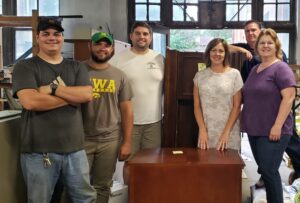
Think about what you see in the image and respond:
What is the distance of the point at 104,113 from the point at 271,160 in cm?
108

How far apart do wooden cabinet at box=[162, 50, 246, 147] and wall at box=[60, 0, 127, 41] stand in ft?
11.3

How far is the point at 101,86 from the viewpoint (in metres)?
2.43

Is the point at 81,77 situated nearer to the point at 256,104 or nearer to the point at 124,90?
the point at 124,90

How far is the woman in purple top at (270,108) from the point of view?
235 cm

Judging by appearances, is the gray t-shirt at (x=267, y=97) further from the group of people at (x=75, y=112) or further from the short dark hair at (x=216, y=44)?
the group of people at (x=75, y=112)

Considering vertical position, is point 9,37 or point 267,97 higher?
point 9,37

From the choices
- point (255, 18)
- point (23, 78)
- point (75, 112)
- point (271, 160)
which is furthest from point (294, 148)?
point (255, 18)

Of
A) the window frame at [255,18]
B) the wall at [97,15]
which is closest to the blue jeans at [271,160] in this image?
the wall at [97,15]

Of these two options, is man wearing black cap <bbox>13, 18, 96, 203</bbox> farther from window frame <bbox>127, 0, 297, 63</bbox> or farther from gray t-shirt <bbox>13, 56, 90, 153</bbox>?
window frame <bbox>127, 0, 297, 63</bbox>

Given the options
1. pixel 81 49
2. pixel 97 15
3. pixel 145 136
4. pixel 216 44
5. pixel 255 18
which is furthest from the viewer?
pixel 255 18

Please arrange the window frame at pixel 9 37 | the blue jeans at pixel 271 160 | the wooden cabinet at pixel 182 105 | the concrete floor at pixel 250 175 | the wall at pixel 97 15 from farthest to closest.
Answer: the window frame at pixel 9 37 → the wall at pixel 97 15 → the concrete floor at pixel 250 175 → the wooden cabinet at pixel 182 105 → the blue jeans at pixel 271 160

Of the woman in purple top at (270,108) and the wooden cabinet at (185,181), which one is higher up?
the woman in purple top at (270,108)

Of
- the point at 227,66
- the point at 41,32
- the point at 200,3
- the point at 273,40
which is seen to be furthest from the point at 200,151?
the point at 200,3

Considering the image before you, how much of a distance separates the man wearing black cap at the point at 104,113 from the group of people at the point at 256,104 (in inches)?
22.2
